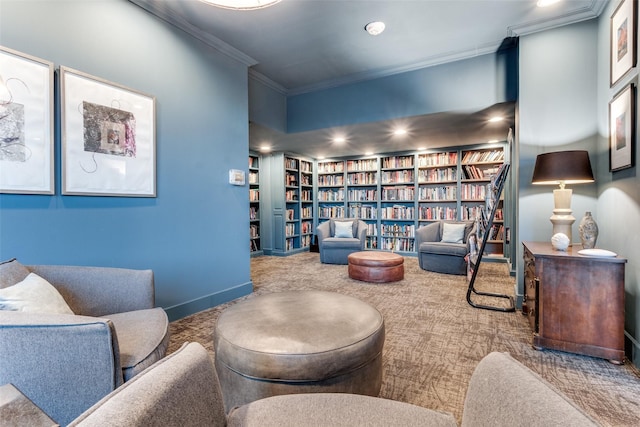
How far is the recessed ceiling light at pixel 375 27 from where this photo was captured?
2836 millimetres

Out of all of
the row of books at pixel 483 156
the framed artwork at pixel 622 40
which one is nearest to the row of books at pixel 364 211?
the row of books at pixel 483 156

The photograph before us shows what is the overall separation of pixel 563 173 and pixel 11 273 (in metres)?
3.50

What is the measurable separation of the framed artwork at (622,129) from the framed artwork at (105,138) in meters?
3.47

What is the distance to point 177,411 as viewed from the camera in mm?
590

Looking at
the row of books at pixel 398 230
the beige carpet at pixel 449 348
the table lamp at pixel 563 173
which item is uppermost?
the table lamp at pixel 563 173

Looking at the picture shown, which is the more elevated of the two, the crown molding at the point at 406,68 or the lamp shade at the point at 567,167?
the crown molding at the point at 406,68

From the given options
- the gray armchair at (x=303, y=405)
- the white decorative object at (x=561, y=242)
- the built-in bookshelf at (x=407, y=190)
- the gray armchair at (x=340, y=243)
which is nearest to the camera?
the gray armchair at (x=303, y=405)

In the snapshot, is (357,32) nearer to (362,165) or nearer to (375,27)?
(375,27)

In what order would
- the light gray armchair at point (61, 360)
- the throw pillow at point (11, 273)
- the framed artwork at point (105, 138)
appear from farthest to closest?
A: the framed artwork at point (105, 138), the throw pillow at point (11, 273), the light gray armchair at point (61, 360)

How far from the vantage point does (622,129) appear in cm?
211

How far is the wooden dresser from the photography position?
1908mm

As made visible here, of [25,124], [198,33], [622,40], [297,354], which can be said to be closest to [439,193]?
[622,40]

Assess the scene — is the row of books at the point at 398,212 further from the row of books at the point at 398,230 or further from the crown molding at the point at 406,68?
the crown molding at the point at 406,68

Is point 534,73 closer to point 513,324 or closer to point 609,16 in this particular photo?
point 609,16
